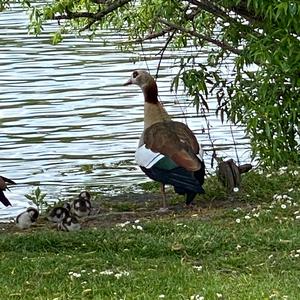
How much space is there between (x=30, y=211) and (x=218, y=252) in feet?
9.23

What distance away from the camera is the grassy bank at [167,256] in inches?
312

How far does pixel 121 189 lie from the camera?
14.8 metres

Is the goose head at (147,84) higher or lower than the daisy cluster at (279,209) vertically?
higher

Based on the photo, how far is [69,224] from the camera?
34.8ft

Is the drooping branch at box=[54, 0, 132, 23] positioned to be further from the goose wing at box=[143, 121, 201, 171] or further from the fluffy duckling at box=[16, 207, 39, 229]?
the fluffy duckling at box=[16, 207, 39, 229]

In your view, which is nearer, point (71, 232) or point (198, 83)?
point (71, 232)

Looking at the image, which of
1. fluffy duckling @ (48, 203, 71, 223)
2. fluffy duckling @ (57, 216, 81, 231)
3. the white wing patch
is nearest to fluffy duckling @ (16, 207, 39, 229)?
fluffy duckling @ (48, 203, 71, 223)

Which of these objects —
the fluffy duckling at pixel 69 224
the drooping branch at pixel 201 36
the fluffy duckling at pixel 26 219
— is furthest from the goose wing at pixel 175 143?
the drooping branch at pixel 201 36

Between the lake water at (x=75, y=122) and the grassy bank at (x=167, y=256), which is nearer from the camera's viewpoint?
the grassy bank at (x=167, y=256)

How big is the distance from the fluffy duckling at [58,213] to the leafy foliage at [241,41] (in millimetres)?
2154

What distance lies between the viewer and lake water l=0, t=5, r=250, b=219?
15992 millimetres

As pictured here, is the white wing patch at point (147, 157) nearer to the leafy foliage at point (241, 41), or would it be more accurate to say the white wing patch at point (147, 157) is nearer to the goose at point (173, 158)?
the goose at point (173, 158)

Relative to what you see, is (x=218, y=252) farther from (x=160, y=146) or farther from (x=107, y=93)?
(x=107, y=93)

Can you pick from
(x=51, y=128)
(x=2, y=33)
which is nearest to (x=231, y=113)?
(x=51, y=128)
